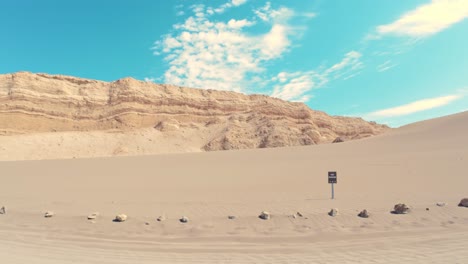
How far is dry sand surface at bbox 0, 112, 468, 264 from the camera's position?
5.77 meters

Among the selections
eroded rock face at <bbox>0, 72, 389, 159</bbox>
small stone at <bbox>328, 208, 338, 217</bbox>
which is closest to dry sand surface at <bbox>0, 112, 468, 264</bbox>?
small stone at <bbox>328, 208, 338, 217</bbox>

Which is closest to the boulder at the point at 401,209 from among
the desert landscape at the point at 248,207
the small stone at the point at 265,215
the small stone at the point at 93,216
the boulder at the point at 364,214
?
the desert landscape at the point at 248,207

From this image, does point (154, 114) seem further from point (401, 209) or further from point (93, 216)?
point (401, 209)

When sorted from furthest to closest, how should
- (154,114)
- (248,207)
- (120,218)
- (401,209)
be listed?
(154,114) → (248,207) → (120,218) → (401,209)

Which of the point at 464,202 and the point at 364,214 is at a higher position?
the point at 464,202

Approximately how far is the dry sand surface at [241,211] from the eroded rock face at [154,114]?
2537cm

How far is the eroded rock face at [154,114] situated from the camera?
41.1m

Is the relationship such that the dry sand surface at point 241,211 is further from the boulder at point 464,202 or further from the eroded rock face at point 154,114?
the eroded rock face at point 154,114

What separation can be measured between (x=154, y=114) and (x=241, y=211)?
40.9 m

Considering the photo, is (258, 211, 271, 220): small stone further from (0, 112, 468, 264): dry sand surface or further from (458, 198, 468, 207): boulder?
(458, 198, 468, 207): boulder

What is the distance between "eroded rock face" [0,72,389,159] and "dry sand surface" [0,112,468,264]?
25368mm

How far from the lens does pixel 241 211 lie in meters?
8.21

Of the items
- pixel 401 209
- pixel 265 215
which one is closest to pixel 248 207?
pixel 265 215

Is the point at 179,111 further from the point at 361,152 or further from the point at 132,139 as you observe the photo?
the point at 361,152
